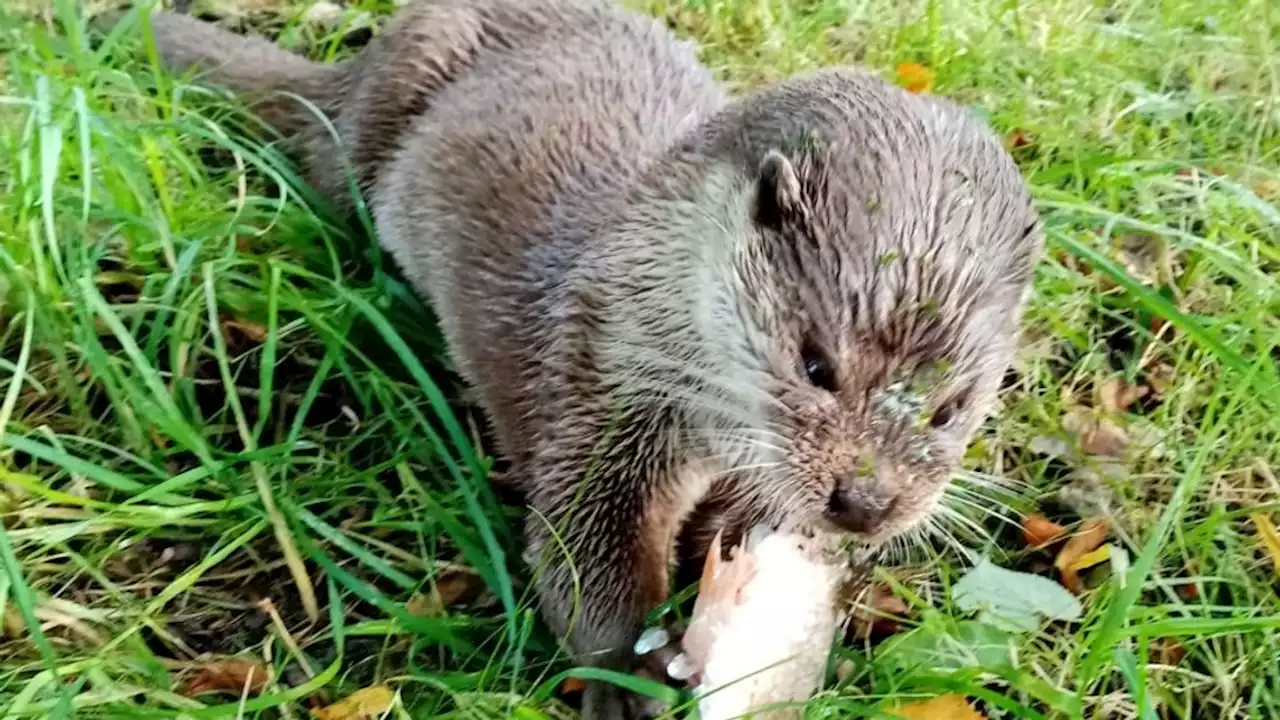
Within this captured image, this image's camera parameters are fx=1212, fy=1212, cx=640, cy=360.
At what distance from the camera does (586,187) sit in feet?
6.40

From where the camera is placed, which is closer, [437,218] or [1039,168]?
[437,218]

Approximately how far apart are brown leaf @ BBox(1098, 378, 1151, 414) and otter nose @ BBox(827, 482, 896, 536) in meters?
0.95

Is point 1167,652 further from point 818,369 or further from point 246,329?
point 246,329

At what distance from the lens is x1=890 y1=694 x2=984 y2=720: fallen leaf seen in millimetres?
1573

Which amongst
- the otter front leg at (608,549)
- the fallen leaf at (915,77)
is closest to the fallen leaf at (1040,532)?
the otter front leg at (608,549)

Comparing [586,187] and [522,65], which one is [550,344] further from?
[522,65]

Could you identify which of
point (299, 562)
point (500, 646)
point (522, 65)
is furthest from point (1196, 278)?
point (299, 562)

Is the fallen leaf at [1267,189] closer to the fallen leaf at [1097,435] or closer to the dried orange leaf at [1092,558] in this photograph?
the fallen leaf at [1097,435]

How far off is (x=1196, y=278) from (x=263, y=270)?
1.78 m

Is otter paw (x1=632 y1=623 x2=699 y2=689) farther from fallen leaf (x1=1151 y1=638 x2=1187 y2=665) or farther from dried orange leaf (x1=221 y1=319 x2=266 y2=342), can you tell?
dried orange leaf (x1=221 y1=319 x2=266 y2=342)

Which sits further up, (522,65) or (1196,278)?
(522,65)

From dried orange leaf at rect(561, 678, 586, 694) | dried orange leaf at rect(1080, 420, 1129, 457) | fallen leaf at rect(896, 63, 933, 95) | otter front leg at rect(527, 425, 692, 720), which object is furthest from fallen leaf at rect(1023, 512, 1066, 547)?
fallen leaf at rect(896, 63, 933, 95)

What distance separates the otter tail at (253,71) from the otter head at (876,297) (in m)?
1.26

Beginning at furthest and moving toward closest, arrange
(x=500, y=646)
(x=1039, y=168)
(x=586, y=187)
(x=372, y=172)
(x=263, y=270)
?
1. (x=1039, y=168)
2. (x=372, y=172)
3. (x=263, y=270)
4. (x=586, y=187)
5. (x=500, y=646)
